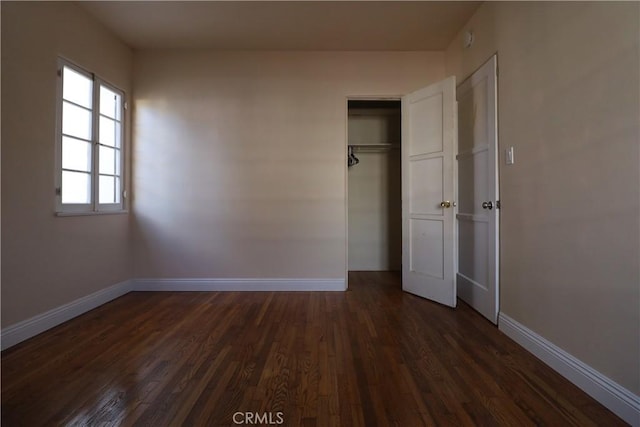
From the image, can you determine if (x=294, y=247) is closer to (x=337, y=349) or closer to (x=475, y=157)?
(x=337, y=349)

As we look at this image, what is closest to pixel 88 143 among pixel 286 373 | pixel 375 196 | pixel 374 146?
pixel 286 373

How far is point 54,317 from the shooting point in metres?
2.36

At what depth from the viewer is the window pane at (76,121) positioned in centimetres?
249

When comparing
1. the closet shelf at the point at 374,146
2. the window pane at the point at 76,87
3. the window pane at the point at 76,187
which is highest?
the window pane at the point at 76,87

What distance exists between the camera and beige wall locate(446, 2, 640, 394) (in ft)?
4.40

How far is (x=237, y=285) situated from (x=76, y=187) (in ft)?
5.74

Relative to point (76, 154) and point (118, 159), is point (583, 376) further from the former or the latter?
point (118, 159)

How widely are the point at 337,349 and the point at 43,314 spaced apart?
87.6 inches

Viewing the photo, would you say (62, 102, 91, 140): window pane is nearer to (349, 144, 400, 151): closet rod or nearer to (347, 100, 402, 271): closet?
(349, 144, 400, 151): closet rod

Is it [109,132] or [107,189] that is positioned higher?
[109,132]

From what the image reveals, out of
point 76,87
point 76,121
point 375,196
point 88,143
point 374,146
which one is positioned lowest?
point 375,196

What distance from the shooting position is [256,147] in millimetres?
3371

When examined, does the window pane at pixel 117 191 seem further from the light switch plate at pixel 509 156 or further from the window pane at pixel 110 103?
the light switch plate at pixel 509 156

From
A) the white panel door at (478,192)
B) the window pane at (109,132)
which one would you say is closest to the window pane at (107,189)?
the window pane at (109,132)
